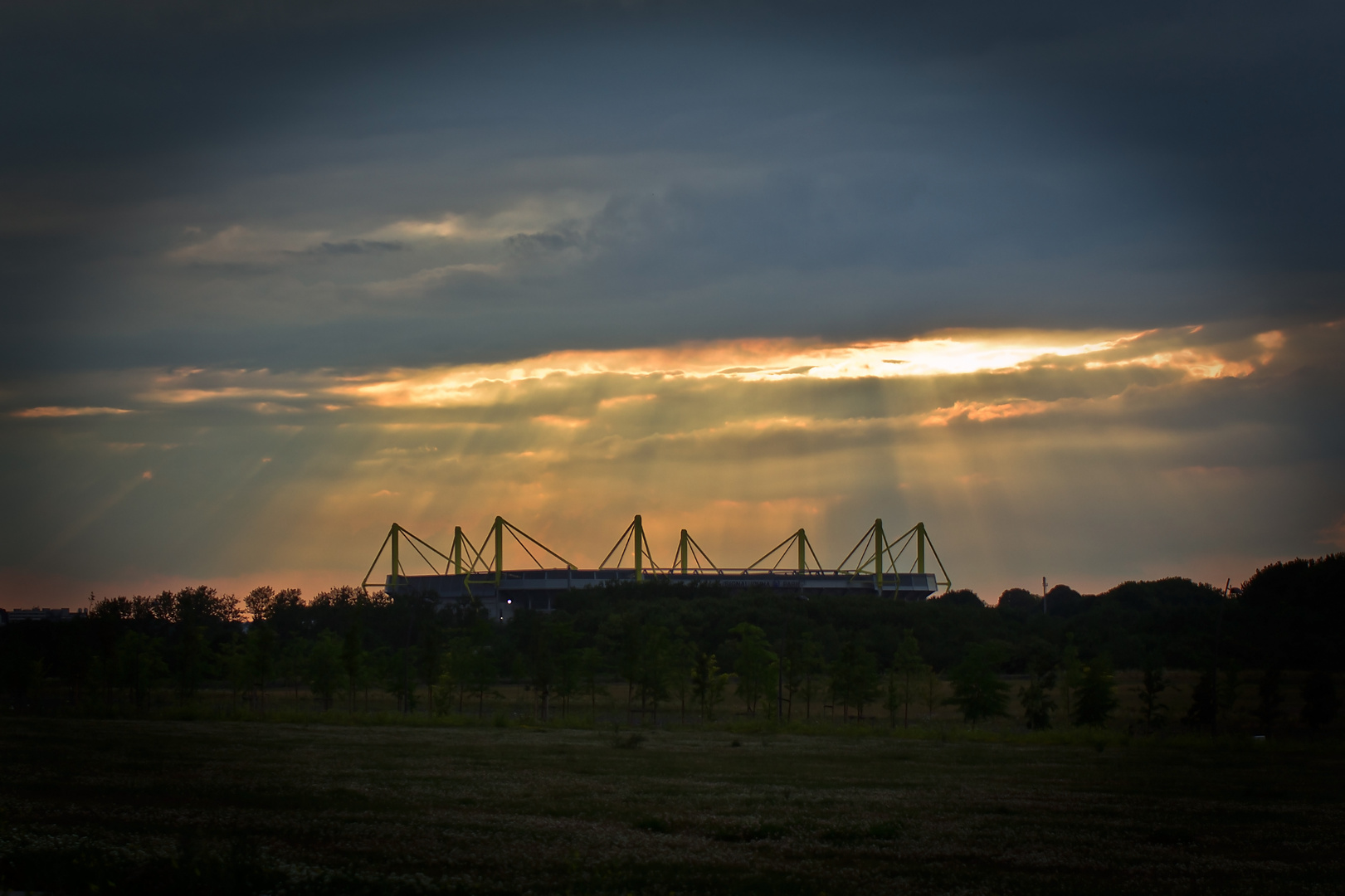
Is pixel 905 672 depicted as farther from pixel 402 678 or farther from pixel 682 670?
pixel 402 678

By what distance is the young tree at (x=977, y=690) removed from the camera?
4753 cm

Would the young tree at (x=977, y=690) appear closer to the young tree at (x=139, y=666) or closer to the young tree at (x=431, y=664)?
the young tree at (x=431, y=664)

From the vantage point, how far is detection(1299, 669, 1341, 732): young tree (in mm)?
46031

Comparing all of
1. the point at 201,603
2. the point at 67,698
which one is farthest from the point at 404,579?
the point at 67,698

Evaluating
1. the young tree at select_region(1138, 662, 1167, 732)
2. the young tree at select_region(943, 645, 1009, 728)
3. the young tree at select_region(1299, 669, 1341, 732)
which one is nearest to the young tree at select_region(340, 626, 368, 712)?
the young tree at select_region(943, 645, 1009, 728)

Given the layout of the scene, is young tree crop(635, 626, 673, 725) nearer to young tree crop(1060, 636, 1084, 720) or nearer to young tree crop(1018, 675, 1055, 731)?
young tree crop(1018, 675, 1055, 731)

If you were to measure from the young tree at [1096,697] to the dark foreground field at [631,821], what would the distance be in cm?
1632

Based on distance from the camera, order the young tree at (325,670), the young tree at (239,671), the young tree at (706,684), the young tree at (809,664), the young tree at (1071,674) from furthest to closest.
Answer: the young tree at (239,671)
the young tree at (809,664)
the young tree at (325,670)
the young tree at (706,684)
the young tree at (1071,674)

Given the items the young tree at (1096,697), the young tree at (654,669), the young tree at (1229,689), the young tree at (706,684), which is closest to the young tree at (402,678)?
the young tree at (654,669)

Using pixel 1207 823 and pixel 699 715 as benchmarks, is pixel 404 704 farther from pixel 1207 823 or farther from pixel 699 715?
pixel 1207 823

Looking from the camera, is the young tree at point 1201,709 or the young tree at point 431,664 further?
the young tree at point 431,664

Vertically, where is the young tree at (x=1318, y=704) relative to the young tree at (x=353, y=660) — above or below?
below

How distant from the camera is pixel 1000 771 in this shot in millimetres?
27125

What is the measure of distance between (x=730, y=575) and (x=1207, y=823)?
11969 centimetres
